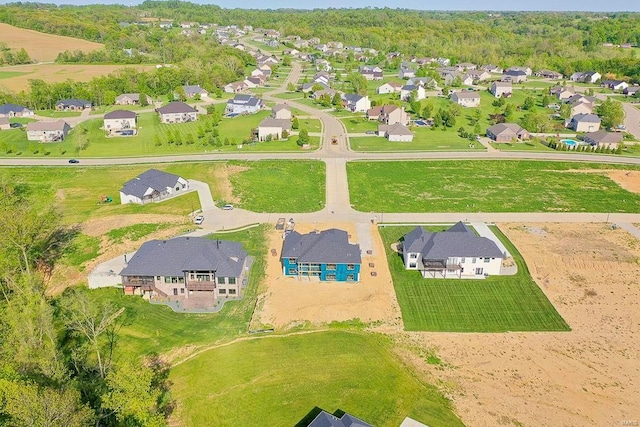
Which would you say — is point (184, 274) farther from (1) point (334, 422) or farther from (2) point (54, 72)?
(2) point (54, 72)

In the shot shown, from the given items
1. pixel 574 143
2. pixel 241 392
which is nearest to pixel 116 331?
pixel 241 392

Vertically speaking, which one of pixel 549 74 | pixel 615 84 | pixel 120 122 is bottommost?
pixel 120 122

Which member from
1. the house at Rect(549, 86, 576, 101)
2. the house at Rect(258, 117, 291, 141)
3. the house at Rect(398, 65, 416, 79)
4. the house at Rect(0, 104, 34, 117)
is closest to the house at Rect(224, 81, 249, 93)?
the house at Rect(0, 104, 34, 117)

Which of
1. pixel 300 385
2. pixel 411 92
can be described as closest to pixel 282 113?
pixel 411 92

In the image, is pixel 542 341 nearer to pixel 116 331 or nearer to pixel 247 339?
pixel 247 339

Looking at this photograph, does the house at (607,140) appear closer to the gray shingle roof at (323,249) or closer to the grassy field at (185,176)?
the grassy field at (185,176)

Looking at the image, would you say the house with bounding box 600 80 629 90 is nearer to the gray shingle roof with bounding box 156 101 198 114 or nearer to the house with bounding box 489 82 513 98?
the house with bounding box 489 82 513 98
